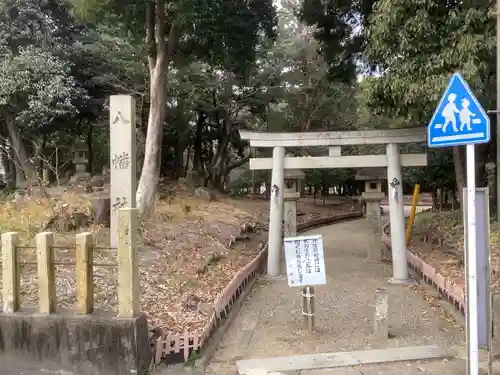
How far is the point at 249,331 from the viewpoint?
7457 mm

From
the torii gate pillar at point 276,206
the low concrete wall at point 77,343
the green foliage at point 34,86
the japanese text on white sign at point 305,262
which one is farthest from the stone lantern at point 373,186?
the green foliage at point 34,86

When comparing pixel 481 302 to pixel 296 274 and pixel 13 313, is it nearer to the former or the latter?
pixel 296 274

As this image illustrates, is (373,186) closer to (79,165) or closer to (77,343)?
(77,343)

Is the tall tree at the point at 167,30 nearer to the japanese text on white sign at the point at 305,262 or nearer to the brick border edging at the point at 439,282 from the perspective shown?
the japanese text on white sign at the point at 305,262

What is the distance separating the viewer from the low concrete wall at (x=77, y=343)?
5.43 m

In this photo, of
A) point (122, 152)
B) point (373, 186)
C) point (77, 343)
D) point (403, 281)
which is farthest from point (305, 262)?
point (373, 186)

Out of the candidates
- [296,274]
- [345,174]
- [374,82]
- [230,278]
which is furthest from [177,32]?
[345,174]

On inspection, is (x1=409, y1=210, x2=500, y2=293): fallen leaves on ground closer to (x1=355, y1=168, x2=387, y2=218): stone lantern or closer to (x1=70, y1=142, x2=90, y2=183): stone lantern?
(x1=355, y1=168, x2=387, y2=218): stone lantern

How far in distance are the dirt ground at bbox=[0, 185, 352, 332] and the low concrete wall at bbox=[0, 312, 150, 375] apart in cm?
49

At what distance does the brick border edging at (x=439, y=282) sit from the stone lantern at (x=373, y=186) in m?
1.45

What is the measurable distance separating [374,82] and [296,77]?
13816 mm

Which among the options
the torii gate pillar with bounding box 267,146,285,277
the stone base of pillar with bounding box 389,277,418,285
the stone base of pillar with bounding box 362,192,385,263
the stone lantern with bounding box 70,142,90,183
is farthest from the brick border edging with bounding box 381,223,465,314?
the stone lantern with bounding box 70,142,90,183

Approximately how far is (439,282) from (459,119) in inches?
222

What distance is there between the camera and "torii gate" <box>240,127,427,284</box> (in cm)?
1057
